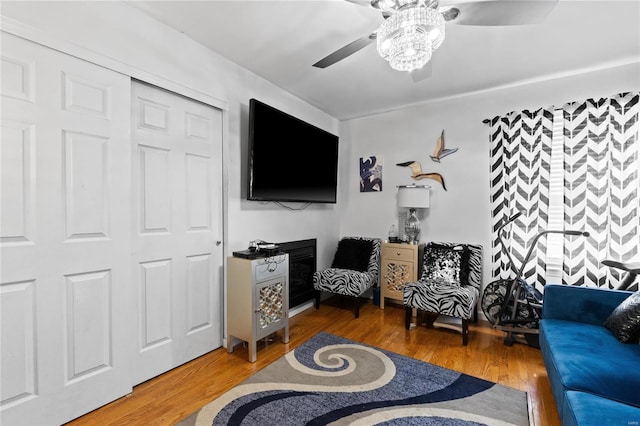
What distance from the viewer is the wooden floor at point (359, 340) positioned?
176cm

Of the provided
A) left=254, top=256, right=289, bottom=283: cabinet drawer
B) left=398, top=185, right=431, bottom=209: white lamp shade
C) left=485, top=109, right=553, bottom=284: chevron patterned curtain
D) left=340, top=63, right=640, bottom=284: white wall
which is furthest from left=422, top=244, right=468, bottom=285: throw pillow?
left=254, top=256, right=289, bottom=283: cabinet drawer

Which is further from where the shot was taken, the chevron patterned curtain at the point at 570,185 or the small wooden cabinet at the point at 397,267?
the small wooden cabinet at the point at 397,267

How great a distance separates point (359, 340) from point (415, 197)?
1726 millimetres

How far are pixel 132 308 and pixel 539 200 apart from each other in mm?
3705

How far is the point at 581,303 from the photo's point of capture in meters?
2.10

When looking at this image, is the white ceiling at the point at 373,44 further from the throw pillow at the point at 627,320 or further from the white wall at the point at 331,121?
the throw pillow at the point at 627,320

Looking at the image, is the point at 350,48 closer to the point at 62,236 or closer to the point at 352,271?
the point at 62,236

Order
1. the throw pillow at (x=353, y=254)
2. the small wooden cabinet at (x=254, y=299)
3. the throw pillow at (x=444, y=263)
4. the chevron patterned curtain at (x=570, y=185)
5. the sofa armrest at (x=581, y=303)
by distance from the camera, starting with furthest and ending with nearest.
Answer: the throw pillow at (x=353, y=254)
the throw pillow at (x=444, y=263)
the chevron patterned curtain at (x=570, y=185)
the small wooden cabinet at (x=254, y=299)
the sofa armrest at (x=581, y=303)

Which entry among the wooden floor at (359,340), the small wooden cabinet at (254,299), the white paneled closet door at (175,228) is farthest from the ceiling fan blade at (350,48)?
the wooden floor at (359,340)

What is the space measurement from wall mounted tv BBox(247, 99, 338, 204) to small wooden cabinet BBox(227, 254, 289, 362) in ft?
2.04

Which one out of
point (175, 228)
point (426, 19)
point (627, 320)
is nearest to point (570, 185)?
point (627, 320)

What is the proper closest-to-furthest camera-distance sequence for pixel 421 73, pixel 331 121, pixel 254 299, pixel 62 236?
pixel 62 236, pixel 254 299, pixel 421 73, pixel 331 121

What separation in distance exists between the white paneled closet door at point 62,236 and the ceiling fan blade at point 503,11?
2068 millimetres

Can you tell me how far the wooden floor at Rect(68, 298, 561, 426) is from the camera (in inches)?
69.5
